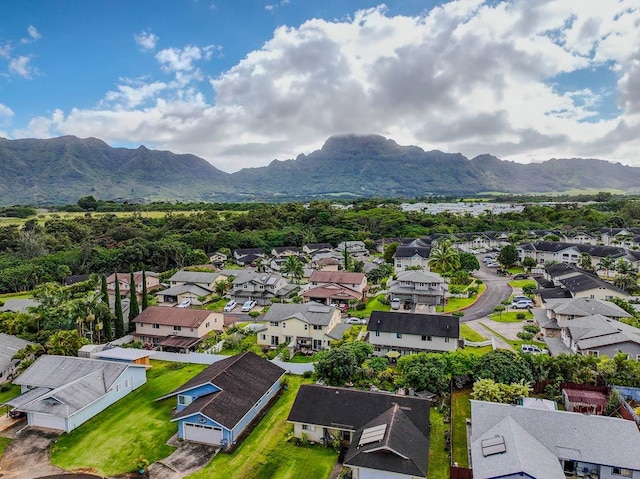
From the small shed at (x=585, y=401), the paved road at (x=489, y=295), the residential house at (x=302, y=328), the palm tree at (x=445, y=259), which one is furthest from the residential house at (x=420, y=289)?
the small shed at (x=585, y=401)

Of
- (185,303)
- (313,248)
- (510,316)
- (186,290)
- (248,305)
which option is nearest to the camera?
(510,316)

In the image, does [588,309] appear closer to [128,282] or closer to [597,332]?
[597,332]

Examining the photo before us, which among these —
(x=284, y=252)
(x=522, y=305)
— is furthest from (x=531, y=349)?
(x=284, y=252)

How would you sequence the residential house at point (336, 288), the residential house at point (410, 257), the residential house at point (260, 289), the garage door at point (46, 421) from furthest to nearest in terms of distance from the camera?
the residential house at point (410, 257) → the residential house at point (260, 289) → the residential house at point (336, 288) → the garage door at point (46, 421)

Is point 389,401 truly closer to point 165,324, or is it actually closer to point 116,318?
point 165,324

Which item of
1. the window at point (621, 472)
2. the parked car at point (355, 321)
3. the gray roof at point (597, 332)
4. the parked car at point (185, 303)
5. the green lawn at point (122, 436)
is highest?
the gray roof at point (597, 332)

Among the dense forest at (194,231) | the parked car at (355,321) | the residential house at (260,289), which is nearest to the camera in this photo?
the parked car at (355,321)

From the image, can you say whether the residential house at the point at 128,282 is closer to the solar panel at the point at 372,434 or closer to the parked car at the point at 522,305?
the solar panel at the point at 372,434

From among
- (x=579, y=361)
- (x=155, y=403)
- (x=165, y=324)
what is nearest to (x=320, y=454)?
(x=155, y=403)
